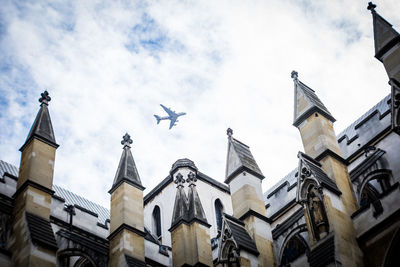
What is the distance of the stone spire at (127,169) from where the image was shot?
1972 centimetres

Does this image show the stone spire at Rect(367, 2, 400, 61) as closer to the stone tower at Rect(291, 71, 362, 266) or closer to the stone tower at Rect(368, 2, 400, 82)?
the stone tower at Rect(368, 2, 400, 82)

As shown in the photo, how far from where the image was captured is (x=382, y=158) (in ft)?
61.4

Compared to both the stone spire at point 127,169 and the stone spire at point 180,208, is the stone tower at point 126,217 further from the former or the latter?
the stone spire at point 180,208

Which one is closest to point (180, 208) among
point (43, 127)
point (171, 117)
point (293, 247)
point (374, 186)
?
point (293, 247)

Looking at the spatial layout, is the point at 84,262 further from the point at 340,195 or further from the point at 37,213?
the point at 340,195

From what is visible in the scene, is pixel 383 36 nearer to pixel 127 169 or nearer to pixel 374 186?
pixel 374 186

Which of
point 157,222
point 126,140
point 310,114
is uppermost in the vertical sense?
Answer: point 157,222

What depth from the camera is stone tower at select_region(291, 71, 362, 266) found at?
576 inches

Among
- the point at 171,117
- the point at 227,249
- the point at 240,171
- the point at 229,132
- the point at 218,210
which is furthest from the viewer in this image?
the point at 171,117

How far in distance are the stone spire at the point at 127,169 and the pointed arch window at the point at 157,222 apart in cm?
881

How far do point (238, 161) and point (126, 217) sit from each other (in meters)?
3.93

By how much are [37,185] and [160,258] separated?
7414 mm

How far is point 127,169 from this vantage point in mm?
20125

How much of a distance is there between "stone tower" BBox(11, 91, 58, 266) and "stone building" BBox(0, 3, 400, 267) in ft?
0.10
